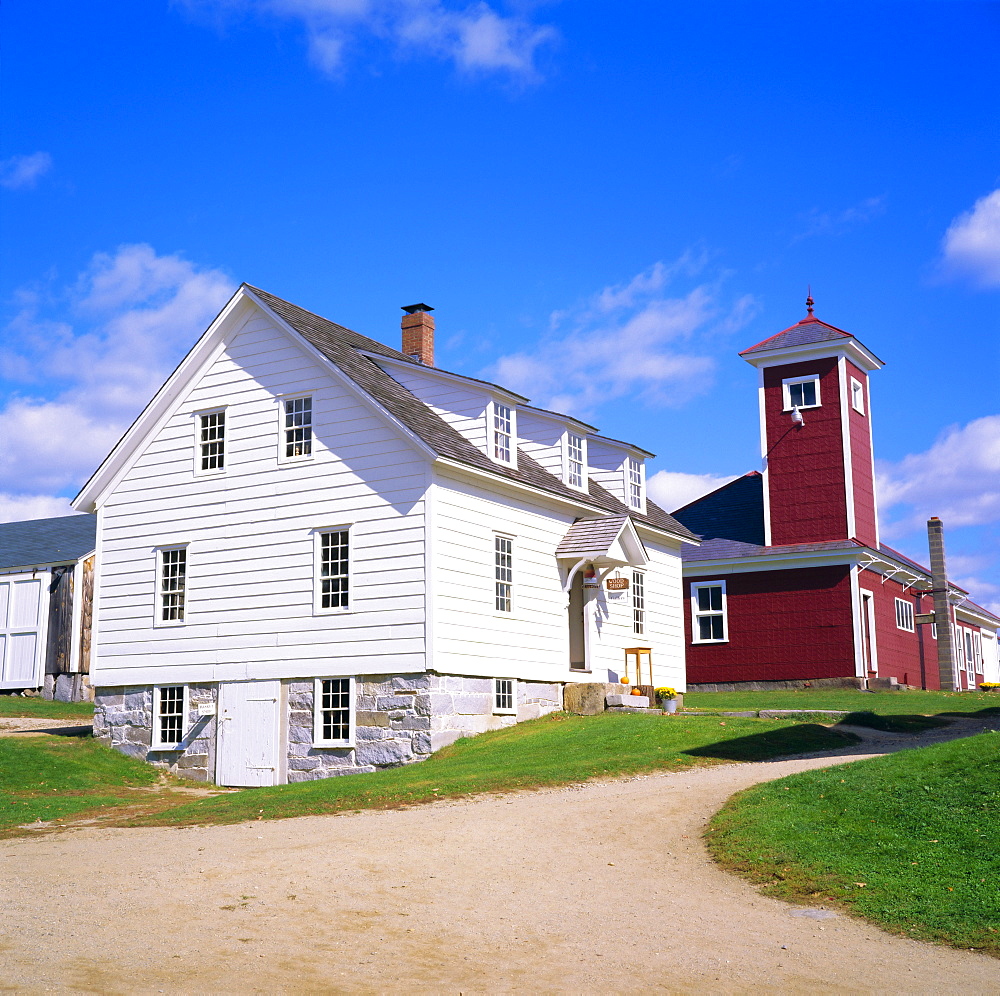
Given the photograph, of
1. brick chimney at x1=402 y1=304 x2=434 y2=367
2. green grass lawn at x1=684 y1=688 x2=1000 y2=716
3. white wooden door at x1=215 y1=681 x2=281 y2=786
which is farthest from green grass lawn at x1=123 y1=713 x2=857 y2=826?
brick chimney at x1=402 y1=304 x2=434 y2=367

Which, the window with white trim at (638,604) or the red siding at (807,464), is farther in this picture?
the red siding at (807,464)

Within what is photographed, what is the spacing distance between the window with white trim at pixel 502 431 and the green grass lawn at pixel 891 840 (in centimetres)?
1164

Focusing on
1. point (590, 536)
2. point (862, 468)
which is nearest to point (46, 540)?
point (590, 536)

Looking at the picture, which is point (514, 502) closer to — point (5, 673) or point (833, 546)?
point (833, 546)

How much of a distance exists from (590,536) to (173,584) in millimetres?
9419

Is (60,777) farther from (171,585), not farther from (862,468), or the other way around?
(862,468)

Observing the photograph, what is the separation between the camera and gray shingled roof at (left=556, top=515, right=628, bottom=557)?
2548cm

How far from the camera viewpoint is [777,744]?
786 inches

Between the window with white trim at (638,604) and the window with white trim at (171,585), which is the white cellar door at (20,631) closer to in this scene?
the window with white trim at (171,585)

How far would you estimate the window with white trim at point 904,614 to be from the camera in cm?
3903

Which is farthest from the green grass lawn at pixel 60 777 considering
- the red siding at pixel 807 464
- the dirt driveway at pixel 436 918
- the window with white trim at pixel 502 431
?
the red siding at pixel 807 464

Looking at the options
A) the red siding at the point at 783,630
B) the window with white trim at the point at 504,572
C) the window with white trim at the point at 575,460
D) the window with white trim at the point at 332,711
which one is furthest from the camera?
the red siding at the point at 783,630

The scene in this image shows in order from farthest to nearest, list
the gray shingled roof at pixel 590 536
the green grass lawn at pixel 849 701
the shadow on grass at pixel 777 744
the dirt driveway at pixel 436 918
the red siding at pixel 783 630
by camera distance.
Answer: the red siding at pixel 783 630
the green grass lawn at pixel 849 701
the gray shingled roof at pixel 590 536
the shadow on grass at pixel 777 744
the dirt driveway at pixel 436 918

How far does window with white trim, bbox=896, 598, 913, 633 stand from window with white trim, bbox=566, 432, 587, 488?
16.3 metres
